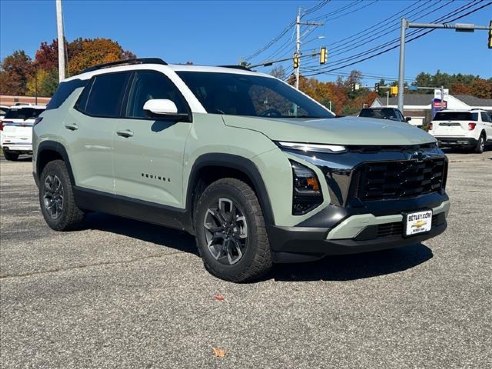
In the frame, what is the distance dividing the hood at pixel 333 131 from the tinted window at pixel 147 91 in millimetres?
889

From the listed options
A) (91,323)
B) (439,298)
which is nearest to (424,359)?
(439,298)

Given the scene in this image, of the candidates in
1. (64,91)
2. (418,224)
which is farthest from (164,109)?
(64,91)

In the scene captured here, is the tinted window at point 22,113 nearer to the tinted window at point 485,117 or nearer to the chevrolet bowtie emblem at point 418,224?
the chevrolet bowtie emblem at point 418,224

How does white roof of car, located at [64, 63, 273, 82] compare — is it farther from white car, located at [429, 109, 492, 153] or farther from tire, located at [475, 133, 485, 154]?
tire, located at [475, 133, 485, 154]

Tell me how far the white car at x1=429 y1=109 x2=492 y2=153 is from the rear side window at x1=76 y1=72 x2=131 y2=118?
17.6 metres

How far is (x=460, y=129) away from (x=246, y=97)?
18.2m

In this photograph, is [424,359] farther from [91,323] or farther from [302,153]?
[91,323]

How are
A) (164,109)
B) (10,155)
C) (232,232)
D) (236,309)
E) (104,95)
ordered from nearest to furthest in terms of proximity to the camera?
(236,309)
(232,232)
(164,109)
(104,95)
(10,155)

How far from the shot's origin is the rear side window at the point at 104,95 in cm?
579

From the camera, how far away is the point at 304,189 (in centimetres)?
400

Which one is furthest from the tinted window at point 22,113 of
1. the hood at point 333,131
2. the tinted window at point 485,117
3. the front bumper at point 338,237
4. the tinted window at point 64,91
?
the tinted window at point 485,117

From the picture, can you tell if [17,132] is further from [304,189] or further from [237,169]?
[304,189]

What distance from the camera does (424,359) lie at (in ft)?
10.3

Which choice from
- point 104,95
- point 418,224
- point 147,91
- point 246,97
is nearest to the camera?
point 418,224
